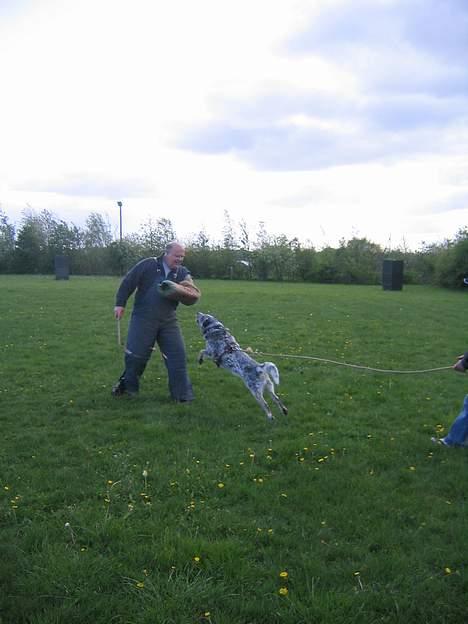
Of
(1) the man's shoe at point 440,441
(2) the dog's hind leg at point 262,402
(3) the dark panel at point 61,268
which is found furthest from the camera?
(3) the dark panel at point 61,268

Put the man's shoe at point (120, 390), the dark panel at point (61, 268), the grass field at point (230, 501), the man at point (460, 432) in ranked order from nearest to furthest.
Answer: the grass field at point (230, 501) → the man at point (460, 432) → the man's shoe at point (120, 390) → the dark panel at point (61, 268)

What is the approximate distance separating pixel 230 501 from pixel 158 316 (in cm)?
371

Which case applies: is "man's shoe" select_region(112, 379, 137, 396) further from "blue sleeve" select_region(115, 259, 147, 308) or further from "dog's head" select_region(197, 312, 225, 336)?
"dog's head" select_region(197, 312, 225, 336)

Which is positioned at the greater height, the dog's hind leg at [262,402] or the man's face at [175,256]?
the man's face at [175,256]

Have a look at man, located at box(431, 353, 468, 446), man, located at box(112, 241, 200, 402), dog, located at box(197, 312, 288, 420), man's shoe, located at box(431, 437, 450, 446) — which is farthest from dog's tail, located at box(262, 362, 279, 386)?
man, located at box(431, 353, 468, 446)

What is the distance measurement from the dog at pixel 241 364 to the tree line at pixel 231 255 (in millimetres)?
32020

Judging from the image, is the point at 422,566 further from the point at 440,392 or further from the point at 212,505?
the point at 440,392

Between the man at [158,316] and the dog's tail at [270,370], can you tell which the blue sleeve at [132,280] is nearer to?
the man at [158,316]

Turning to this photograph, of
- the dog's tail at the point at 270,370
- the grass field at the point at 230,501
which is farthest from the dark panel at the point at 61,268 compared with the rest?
the dog's tail at the point at 270,370

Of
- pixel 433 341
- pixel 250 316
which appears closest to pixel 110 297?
pixel 250 316

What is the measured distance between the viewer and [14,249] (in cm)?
5256

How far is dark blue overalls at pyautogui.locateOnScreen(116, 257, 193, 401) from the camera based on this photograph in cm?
806

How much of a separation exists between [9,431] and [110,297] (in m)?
16.9

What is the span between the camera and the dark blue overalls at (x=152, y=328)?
8.06m
